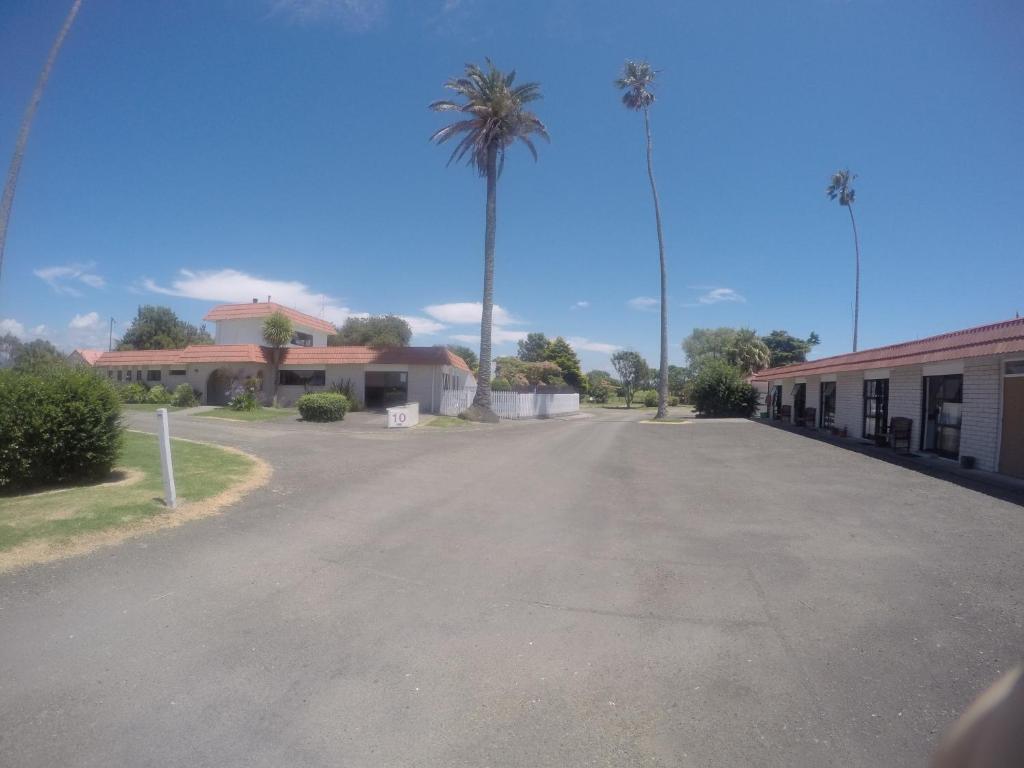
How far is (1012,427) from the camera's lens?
11992 millimetres

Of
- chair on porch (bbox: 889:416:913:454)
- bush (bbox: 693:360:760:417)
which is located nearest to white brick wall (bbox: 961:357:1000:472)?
chair on porch (bbox: 889:416:913:454)

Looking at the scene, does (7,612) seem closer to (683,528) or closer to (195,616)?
(195,616)

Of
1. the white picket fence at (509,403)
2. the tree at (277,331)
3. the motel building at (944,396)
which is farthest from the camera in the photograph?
the tree at (277,331)

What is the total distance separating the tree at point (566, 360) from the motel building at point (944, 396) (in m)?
42.0

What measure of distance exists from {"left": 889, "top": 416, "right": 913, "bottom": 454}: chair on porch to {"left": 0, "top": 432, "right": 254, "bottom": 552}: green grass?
17.7 m

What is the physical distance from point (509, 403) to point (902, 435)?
19.2 m

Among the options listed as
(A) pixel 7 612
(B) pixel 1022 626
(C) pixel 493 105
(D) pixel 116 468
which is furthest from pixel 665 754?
(C) pixel 493 105

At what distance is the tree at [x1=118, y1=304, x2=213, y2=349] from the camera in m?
58.7

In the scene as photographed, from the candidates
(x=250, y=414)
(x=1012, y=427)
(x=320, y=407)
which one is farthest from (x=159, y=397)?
(x=1012, y=427)

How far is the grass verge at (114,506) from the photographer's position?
6.01 metres

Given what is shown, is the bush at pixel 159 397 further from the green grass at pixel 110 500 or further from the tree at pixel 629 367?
the tree at pixel 629 367

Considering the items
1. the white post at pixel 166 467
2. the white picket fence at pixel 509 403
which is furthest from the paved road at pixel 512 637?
the white picket fence at pixel 509 403

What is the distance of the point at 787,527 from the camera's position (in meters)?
7.45

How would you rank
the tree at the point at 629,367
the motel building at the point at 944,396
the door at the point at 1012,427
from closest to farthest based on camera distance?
the door at the point at 1012,427
the motel building at the point at 944,396
the tree at the point at 629,367
